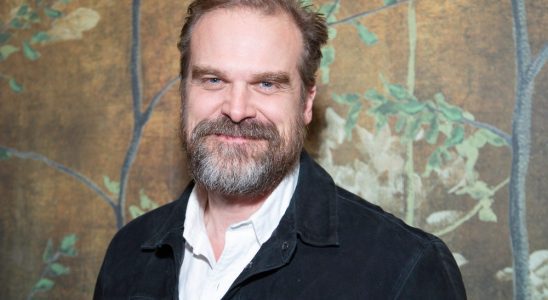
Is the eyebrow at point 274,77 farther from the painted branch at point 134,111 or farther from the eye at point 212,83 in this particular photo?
the painted branch at point 134,111

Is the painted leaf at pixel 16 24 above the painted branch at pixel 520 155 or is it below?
above

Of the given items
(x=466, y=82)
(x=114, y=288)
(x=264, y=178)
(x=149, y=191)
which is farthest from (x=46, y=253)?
(x=466, y=82)

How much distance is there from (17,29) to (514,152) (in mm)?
1390

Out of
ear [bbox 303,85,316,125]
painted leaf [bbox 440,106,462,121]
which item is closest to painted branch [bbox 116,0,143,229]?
ear [bbox 303,85,316,125]

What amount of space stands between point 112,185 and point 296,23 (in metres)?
0.74

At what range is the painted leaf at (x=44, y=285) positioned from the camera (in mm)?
1688

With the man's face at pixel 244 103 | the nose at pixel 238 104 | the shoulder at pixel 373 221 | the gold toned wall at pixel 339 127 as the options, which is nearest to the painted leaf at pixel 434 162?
the gold toned wall at pixel 339 127

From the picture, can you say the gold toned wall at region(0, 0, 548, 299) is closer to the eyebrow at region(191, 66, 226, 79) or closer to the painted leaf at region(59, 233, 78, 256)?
the painted leaf at region(59, 233, 78, 256)

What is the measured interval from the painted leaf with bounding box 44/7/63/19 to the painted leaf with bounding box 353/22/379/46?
86 cm

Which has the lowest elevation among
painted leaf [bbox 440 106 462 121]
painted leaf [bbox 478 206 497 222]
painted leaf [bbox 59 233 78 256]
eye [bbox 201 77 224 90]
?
painted leaf [bbox 59 233 78 256]

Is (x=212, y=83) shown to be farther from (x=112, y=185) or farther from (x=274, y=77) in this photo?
(x=112, y=185)

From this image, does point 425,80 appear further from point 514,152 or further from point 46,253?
point 46,253

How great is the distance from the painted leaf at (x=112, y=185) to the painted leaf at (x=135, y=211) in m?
0.06

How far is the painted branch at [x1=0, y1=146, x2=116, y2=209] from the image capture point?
5.39ft
